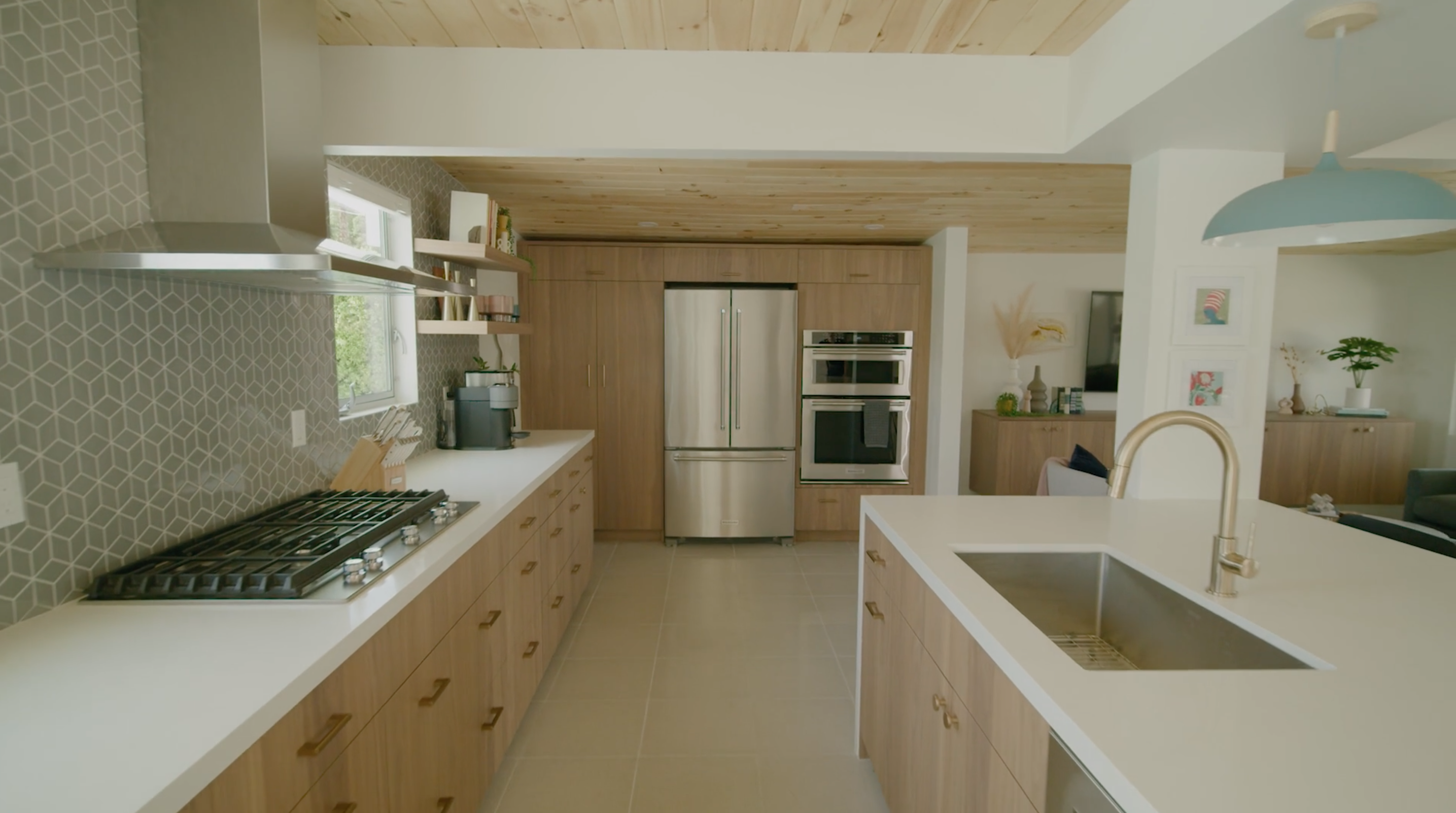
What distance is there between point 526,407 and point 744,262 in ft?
5.96

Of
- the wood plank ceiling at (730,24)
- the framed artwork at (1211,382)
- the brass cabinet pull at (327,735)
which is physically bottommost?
the brass cabinet pull at (327,735)

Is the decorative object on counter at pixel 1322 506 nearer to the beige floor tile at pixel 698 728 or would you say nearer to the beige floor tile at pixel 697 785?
the beige floor tile at pixel 698 728

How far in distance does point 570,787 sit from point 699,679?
0.77 meters

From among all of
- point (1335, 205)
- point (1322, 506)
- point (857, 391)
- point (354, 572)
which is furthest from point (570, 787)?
point (1322, 506)

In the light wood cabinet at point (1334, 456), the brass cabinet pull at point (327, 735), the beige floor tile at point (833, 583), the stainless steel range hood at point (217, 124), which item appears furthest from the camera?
the light wood cabinet at point (1334, 456)

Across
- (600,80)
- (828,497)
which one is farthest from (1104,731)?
(828,497)

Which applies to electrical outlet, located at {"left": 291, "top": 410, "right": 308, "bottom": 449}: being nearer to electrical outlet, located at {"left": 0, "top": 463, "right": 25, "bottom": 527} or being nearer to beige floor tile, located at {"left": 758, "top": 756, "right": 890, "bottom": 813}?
electrical outlet, located at {"left": 0, "top": 463, "right": 25, "bottom": 527}

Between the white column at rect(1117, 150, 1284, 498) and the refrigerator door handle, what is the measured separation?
8.17 ft

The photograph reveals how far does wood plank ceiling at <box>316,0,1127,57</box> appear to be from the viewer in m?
1.80

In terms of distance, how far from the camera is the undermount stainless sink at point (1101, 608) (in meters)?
1.36

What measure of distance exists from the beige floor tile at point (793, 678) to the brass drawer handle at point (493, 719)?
101 cm

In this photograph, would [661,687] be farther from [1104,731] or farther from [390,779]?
[1104,731]

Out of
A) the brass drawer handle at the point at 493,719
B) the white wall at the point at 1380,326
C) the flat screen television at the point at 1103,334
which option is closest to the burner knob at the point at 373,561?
the brass drawer handle at the point at 493,719

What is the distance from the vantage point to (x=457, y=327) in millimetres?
2775
